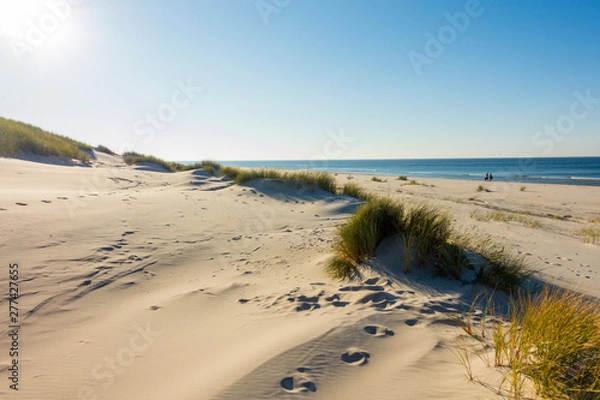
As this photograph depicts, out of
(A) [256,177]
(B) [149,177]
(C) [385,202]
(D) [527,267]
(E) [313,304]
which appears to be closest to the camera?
(E) [313,304]

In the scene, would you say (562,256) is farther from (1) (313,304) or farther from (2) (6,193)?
(2) (6,193)

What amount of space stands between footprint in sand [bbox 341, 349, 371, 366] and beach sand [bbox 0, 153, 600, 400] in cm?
1

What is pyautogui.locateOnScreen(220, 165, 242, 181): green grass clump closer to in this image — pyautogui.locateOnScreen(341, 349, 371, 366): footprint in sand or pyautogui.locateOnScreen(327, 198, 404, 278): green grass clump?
pyautogui.locateOnScreen(327, 198, 404, 278): green grass clump

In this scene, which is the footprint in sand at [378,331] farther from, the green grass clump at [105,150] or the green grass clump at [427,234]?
the green grass clump at [105,150]

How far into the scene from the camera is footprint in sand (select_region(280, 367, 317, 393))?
1.84m

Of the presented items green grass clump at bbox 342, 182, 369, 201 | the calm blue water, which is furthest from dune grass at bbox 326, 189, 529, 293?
the calm blue water

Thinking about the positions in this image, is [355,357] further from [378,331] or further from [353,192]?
[353,192]

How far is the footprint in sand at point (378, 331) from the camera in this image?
2.47 metres

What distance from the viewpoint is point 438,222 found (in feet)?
13.7

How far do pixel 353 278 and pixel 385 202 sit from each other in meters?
1.59

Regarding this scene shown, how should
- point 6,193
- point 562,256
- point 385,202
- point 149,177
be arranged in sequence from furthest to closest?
point 149,177
point 6,193
point 562,256
point 385,202

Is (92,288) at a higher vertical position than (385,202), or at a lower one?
lower

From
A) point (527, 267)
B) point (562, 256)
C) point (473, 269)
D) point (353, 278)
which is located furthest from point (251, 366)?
point (562, 256)

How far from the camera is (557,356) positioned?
5.46 ft
